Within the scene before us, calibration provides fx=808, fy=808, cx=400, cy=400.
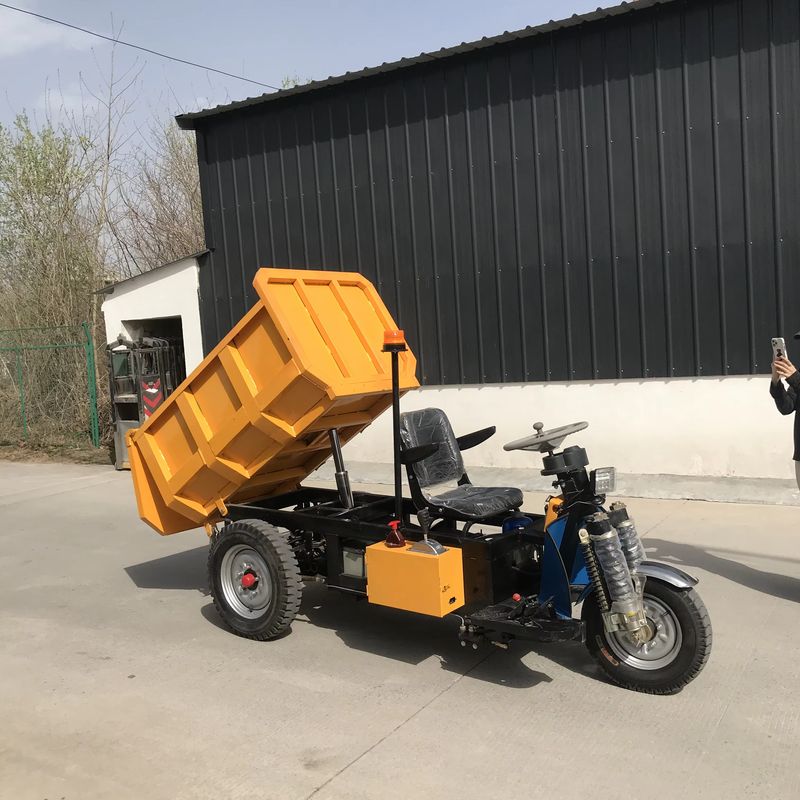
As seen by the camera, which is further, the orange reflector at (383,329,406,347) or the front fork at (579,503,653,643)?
the orange reflector at (383,329,406,347)

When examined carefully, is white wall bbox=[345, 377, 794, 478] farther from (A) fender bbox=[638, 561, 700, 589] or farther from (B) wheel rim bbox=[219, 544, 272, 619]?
(B) wheel rim bbox=[219, 544, 272, 619]

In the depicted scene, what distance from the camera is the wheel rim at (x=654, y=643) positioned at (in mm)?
4023

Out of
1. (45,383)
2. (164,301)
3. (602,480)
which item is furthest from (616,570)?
(45,383)

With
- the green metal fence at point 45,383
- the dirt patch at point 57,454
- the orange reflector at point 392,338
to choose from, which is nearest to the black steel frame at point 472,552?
the orange reflector at point 392,338

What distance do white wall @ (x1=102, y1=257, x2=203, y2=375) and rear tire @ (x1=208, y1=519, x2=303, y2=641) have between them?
800 cm

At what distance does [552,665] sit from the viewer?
453 centimetres

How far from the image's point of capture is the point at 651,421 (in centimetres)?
929

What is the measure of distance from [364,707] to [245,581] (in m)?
1.41

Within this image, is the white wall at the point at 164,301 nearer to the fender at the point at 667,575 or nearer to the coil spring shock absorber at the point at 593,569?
the coil spring shock absorber at the point at 593,569

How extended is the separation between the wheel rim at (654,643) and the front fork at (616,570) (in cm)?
6

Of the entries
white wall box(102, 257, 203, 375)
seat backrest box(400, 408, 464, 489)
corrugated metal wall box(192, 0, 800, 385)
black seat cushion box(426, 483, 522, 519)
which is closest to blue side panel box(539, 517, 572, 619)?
black seat cushion box(426, 483, 522, 519)

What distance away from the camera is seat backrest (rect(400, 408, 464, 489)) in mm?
5336

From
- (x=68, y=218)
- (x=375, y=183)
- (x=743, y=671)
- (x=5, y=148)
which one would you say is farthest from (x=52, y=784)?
(x=5, y=148)

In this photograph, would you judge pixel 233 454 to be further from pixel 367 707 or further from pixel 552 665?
pixel 552 665
